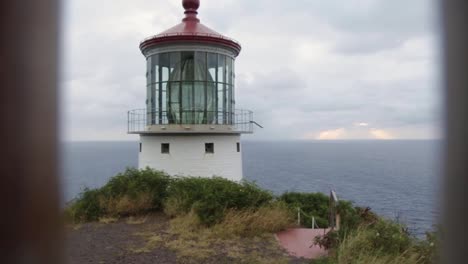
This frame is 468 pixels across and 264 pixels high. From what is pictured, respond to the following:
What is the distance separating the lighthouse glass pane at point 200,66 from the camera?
519 inches

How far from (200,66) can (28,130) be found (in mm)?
12772

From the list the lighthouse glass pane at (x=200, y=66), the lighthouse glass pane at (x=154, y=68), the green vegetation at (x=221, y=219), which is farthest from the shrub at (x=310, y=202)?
the lighthouse glass pane at (x=154, y=68)

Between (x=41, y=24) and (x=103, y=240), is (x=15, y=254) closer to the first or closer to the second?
(x=41, y=24)

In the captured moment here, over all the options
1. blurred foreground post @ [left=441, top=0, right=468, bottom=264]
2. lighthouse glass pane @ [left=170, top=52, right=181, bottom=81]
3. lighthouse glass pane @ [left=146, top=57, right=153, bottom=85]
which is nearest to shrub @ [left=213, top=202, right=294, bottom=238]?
lighthouse glass pane @ [left=170, top=52, right=181, bottom=81]

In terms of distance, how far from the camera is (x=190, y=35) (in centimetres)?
1277

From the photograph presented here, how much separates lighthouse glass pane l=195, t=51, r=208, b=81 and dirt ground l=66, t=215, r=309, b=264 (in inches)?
230

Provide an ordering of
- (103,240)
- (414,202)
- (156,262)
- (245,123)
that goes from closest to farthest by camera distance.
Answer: (156,262), (103,240), (245,123), (414,202)

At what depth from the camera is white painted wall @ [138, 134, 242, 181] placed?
12969mm

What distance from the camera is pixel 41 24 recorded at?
2.40ft

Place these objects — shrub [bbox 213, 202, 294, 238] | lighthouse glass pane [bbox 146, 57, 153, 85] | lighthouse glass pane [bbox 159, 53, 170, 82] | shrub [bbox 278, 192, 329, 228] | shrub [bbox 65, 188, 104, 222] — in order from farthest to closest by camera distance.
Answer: shrub [bbox 278, 192, 329, 228] < lighthouse glass pane [bbox 146, 57, 153, 85] < lighthouse glass pane [bbox 159, 53, 170, 82] < shrub [bbox 65, 188, 104, 222] < shrub [bbox 213, 202, 294, 238]

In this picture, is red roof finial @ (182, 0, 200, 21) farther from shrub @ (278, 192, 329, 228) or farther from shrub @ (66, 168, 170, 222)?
shrub @ (278, 192, 329, 228)

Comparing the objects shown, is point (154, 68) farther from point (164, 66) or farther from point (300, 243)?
point (300, 243)

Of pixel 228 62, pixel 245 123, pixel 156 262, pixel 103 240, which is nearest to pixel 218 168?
pixel 245 123

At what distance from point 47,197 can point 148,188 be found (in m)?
A: 11.1
